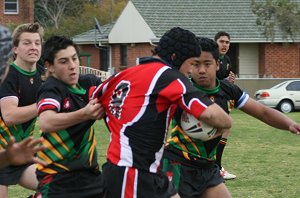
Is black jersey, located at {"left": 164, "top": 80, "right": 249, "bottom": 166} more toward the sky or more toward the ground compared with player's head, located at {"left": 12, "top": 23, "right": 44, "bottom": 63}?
more toward the ground

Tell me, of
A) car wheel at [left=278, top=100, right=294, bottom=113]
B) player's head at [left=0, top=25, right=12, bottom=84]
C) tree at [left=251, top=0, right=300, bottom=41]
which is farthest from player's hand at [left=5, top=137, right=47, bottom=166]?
tree at [left=251, top=0, right=300, bottom=41]

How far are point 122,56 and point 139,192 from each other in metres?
35.3

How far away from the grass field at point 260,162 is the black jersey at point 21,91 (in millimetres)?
2991

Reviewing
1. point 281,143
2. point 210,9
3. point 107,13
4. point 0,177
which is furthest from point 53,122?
point 107,13

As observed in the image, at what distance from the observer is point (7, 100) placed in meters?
6.30

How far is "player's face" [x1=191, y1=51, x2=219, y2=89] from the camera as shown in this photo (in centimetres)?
614

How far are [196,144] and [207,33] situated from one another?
103 ft

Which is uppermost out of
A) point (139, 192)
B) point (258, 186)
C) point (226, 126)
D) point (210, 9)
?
point (210, 9)

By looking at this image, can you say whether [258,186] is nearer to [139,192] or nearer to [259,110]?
[259,110]

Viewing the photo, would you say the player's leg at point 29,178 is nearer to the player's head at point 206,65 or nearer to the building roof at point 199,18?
the player's head at point 206,65

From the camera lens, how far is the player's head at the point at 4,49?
3.36 meters

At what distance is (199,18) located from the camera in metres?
38.5

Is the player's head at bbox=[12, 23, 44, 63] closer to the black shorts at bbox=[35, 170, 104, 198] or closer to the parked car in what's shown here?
the black shorts at bbox=[35, 170, 104, 198]

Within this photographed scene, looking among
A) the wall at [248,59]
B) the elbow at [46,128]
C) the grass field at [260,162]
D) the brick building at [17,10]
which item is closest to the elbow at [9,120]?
the elbow at [46,128]
